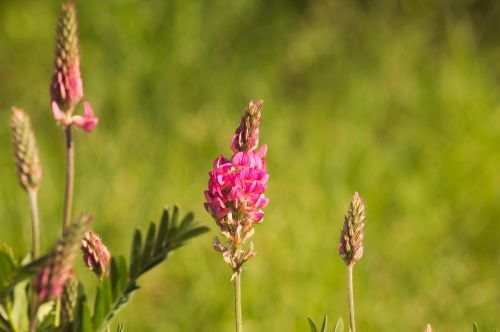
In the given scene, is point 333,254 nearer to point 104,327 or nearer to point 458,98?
point 458,98

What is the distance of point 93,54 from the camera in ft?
14.5

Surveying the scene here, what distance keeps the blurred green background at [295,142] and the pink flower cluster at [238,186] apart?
7.12ft

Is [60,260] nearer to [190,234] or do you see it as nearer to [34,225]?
[34,225]

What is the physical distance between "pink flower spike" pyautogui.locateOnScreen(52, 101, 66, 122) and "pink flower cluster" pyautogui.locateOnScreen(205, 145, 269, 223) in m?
0.19

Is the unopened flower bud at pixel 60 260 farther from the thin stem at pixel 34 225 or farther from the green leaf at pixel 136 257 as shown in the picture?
the green leaf at pixel 136 257

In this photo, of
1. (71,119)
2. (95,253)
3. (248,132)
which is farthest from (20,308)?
(248,132)

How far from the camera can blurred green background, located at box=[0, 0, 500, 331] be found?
3.40 meters

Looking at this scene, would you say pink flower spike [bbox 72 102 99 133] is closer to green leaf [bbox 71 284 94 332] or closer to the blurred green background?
green leaf [bbox 71 284 94 332]

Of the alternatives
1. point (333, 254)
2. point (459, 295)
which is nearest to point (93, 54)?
point (333, 254)

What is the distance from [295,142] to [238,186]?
10.5 feet

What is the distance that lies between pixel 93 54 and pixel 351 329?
3573 mm

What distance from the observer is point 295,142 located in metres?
4.22

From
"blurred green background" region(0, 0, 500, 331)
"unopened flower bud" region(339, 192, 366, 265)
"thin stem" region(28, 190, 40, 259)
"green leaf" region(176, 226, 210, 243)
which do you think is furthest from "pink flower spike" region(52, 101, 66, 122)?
"blurred green background" region(0, 0, 500, 331)

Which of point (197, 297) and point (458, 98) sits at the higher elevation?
point (458, 98)
